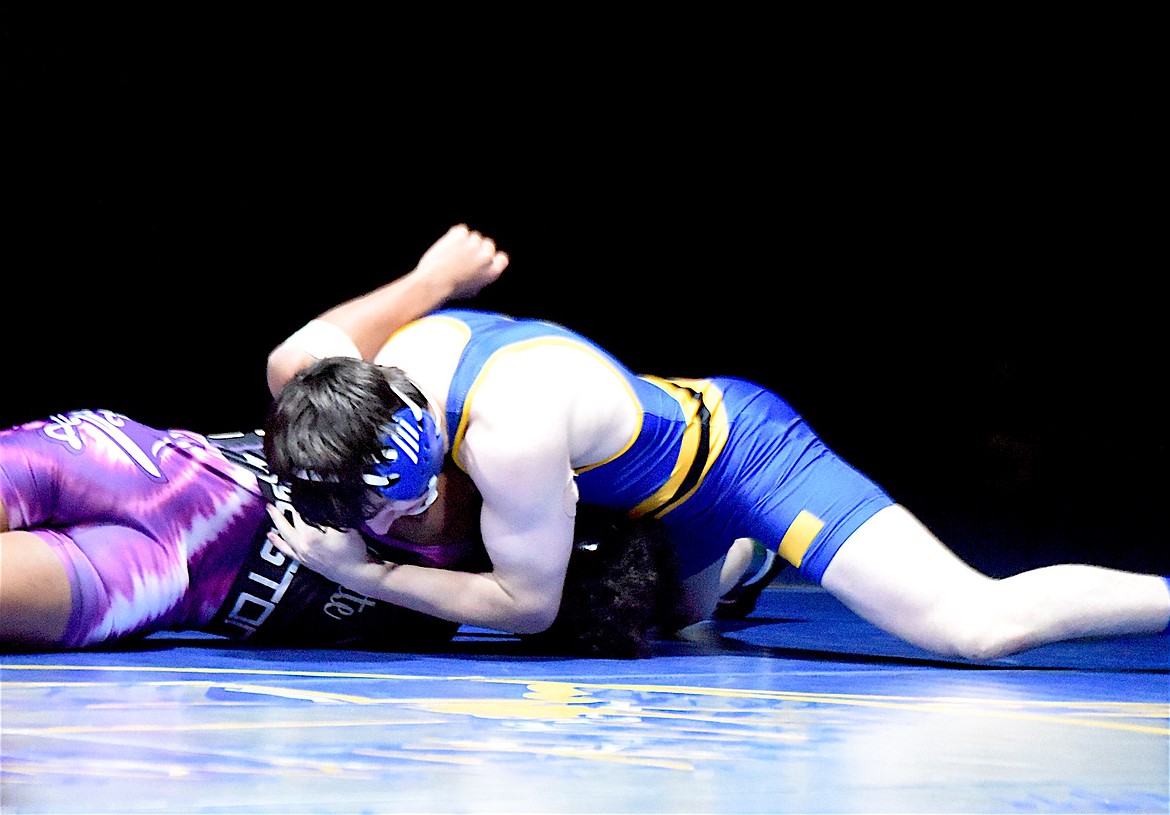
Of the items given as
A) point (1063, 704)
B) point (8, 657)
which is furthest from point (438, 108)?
point (1063, 704)

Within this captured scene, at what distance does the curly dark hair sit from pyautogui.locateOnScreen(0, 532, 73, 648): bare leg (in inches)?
30.3

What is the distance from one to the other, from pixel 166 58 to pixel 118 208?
0.50 meters

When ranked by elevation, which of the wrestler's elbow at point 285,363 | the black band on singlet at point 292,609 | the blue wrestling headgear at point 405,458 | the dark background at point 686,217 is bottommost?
the black band on singlet at point 292,609

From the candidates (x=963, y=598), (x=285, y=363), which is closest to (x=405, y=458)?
(x=285, y=363)

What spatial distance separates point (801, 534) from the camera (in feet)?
7.57

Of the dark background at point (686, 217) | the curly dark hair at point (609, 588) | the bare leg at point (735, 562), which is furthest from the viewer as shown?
the dark background at point (686, 217)

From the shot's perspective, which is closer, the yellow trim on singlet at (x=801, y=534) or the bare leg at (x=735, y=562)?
the yellow trim on singlet at (x=801, y=534)

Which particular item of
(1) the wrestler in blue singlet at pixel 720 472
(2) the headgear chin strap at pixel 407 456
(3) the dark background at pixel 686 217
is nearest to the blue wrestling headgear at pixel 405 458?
(2) the headgear chin strap at pixel 407 456

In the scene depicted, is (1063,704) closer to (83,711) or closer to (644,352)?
(83,711)

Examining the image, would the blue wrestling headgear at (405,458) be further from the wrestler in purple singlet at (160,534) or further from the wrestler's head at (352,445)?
the wrestler in purple singlet at (160,534)

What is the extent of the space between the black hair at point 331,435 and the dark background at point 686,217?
271 cm

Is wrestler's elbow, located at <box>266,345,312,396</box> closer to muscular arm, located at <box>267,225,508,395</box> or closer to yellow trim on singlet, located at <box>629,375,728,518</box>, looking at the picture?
muscular arm, located at <box>267,225,508,395</box>

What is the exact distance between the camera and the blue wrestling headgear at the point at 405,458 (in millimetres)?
1979

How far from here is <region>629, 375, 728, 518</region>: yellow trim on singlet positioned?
7.66 feet
